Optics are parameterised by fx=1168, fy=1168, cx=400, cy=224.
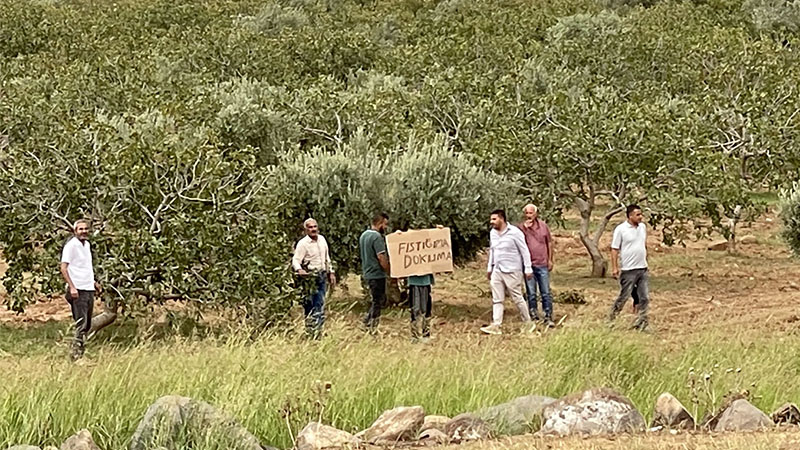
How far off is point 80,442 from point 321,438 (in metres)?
1.42

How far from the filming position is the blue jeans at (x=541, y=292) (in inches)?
533

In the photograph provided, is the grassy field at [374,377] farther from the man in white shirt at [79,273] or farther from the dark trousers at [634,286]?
the dark trousers at [634,286]

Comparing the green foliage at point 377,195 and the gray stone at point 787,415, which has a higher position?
the green foliage at point 377,195

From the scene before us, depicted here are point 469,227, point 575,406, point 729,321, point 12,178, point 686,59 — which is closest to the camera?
point 575,406

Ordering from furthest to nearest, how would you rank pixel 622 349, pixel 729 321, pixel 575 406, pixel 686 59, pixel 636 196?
pixel 686 59 < pixel 636 196 < pixel 729 321 < pixel 622 349 < pixel 575 406

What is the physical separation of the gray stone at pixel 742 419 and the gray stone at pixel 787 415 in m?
0.16

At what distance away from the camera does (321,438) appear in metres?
7.12

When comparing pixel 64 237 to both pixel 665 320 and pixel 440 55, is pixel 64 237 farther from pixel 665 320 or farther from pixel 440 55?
pixel 440 55

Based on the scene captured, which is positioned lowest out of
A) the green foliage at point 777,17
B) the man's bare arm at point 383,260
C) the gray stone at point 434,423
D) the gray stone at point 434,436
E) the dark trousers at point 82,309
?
the gray stone at point 434,436

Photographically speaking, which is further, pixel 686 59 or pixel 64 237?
pixel 686 59

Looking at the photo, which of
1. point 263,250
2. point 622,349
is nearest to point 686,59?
point 263,250

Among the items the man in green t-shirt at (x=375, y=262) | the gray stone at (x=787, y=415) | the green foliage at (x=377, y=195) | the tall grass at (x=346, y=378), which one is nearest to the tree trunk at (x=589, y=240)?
the green foliage at (x=377, y=195)

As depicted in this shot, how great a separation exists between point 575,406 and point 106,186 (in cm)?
735

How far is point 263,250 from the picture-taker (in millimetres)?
13180
